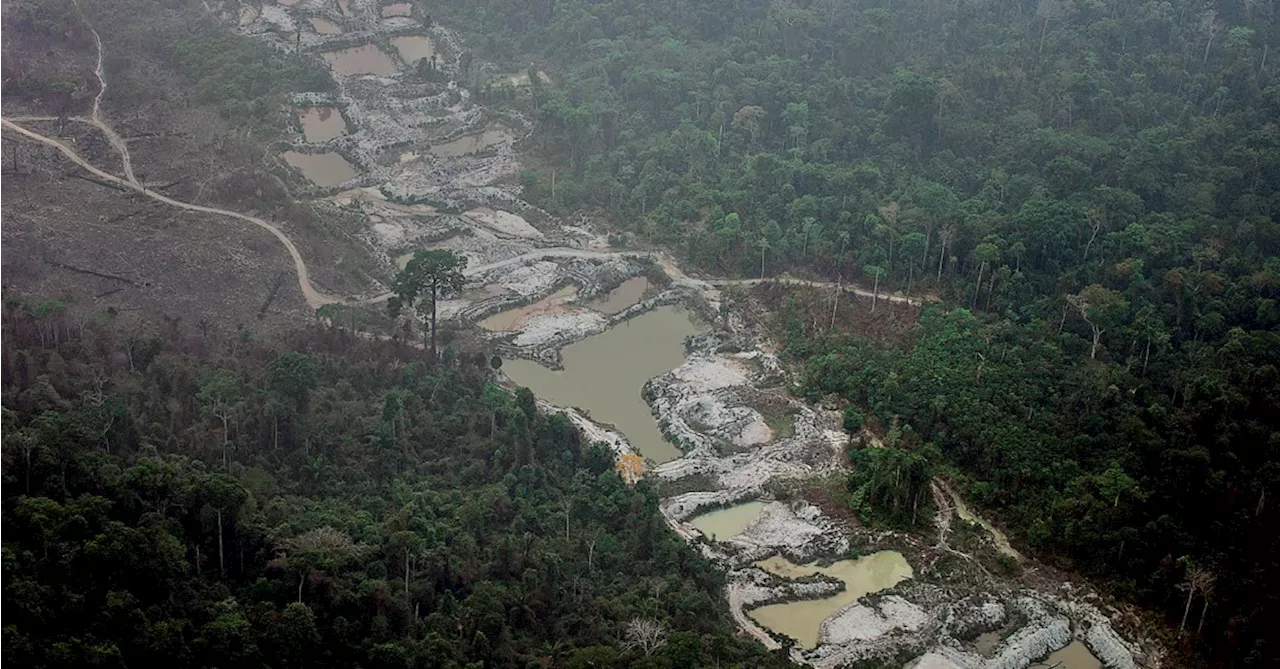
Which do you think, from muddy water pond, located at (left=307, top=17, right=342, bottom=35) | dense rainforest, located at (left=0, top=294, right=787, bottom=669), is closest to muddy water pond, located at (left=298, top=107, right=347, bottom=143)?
muddy water pond, located at (left=307, top=17, right=342, bottom=35)

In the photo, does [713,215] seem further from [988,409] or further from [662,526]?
[662,526]

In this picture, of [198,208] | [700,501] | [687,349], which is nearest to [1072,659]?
[700,501]

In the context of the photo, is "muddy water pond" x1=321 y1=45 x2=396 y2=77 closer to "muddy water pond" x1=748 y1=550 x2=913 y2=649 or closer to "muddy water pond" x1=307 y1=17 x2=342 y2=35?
"muddy water pond" x1=307 y1=17 x2=342 y2=35

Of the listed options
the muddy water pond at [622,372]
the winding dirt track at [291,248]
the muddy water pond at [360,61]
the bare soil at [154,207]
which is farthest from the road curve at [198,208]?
the muddy water pond at [360,61]

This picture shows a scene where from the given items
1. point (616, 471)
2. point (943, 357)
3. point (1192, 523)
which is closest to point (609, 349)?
point (616, 471)

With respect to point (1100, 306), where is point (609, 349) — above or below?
below

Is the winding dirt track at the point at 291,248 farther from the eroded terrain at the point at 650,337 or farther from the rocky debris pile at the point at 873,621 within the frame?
the rocky debris pile at the point at 873,621

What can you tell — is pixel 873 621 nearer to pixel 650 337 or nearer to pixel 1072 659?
pixel 1072 659
